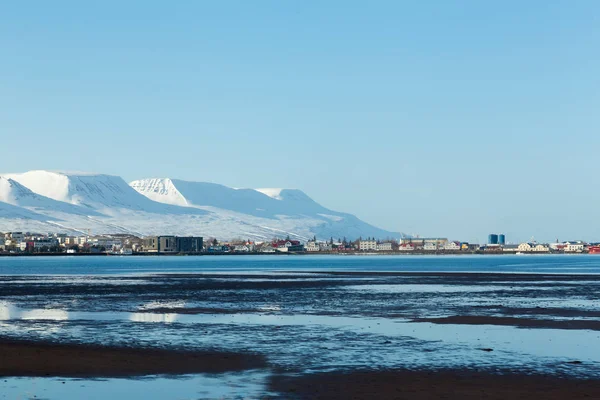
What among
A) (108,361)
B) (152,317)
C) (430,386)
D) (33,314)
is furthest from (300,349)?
(33,314)

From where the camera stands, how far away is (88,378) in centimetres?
2786

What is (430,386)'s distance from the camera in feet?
84.8

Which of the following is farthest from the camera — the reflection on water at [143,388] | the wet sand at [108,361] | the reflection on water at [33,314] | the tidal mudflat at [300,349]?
the reflection on water at [33,314]

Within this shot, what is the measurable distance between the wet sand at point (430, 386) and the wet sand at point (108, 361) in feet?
12.1

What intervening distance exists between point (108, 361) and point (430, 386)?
1163cm

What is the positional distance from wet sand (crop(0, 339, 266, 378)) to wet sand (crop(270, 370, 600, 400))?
369cm

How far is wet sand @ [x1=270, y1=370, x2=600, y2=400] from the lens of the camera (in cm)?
2433

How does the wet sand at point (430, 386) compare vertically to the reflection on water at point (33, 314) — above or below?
below

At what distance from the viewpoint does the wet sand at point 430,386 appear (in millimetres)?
24328

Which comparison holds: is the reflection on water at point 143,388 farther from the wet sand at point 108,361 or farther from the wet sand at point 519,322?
the wet sand at point 519,322

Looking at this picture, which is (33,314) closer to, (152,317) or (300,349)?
(152,317)

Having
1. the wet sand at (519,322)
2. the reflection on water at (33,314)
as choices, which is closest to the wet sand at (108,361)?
the reflection on water at (33,314)

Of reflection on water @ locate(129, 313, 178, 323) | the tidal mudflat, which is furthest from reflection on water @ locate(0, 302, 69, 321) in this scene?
reflection on water @ locate(129, 313, 178, 323)

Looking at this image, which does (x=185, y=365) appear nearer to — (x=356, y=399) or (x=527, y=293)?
(x=356, y=399)
